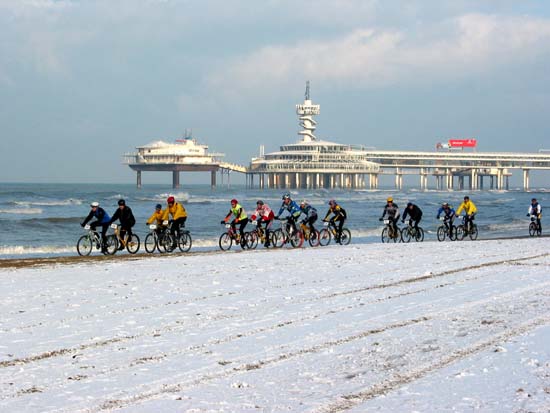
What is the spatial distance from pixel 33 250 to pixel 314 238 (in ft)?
26.7

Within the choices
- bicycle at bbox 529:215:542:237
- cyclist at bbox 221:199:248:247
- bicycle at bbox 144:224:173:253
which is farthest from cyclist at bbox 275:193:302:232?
bicycle at bbox 529:215:542:237

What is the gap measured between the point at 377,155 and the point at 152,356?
163m

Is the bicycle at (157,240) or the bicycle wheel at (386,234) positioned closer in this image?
the bicycle at (157,240)

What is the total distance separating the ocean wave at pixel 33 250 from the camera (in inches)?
967

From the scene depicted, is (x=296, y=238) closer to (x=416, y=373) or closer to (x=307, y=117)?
(x=416, y=373)

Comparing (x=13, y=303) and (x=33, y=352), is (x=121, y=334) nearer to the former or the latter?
(x=33, y=352)

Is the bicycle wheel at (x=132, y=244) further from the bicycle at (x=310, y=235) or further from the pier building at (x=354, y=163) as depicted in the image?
the pier building at (x=354, y=163)

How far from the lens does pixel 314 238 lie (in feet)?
81.6

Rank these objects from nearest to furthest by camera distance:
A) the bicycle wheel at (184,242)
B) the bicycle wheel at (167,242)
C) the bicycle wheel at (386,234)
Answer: the bicycle wheel at (167,242), the bicycle wheel at (184,242), the bicycle wheel at (386,234)

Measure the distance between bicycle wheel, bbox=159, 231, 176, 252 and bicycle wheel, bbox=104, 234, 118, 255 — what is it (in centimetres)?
133

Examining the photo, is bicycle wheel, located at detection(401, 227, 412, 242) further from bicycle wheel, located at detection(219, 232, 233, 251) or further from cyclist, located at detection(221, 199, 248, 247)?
cyclist, located at detection(221, 199, 248, 247)

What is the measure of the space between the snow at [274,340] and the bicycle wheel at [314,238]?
8723mm

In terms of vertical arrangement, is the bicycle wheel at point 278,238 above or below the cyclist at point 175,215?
below

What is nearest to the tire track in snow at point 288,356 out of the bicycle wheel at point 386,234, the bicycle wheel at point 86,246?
the bicycle wheel at point 86,246
